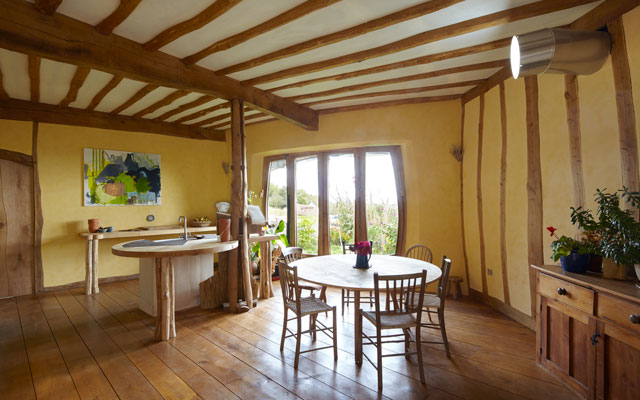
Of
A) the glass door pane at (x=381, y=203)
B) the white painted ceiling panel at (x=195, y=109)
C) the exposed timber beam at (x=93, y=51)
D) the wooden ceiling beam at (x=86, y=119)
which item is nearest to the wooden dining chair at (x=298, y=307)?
the exposed timber beam at (x=93, y=51)

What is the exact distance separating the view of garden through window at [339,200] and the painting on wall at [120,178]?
6.97ft

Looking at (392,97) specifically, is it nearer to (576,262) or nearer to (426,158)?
(426,158)

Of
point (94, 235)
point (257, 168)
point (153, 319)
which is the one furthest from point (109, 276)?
point (257, 168)

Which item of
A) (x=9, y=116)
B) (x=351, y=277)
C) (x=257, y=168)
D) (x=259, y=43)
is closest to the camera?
(x=351, y=277)

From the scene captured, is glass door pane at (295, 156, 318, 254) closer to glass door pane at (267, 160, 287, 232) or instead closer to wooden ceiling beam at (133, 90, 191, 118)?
glass door pane at (267, 160, 287, 232)

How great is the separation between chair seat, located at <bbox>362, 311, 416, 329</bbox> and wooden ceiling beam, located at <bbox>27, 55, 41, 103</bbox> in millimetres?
3814

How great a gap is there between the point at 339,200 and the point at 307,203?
0.66m

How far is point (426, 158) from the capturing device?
4734mm

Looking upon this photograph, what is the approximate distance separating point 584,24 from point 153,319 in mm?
5128

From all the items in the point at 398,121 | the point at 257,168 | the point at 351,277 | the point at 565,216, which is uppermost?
the point at 398,121

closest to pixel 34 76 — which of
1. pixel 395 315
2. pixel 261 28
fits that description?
pixel 261 28

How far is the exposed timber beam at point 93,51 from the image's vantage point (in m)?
2.35

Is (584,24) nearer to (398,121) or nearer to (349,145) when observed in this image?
(398,121)

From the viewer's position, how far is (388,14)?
258 cm
